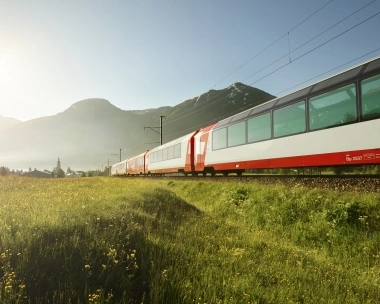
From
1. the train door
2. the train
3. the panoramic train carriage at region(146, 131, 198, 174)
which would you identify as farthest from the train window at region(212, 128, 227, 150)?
the panoramic train carriage at region(146, 131, 198, 174)

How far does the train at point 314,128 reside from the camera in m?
9.69

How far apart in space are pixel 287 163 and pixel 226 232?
5.50 m

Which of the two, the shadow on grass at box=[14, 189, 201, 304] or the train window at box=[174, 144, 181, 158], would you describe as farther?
the train window at box=[174, 144, 181, 158]

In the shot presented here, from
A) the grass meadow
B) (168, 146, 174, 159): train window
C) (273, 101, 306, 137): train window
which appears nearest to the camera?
the grass meadow

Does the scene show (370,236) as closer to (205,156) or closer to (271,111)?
(271,111)

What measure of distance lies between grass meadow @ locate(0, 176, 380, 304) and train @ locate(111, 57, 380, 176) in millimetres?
1673

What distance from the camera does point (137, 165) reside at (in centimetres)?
5031

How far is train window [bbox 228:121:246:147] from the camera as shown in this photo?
663 inches

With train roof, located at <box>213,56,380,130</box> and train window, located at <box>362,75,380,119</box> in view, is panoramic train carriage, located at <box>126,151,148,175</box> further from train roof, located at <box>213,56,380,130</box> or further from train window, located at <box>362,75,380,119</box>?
train window, located at <box>362,75,380,119</box>

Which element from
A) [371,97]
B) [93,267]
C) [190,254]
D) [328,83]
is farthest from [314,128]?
[93,267]

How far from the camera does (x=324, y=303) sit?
498 cm

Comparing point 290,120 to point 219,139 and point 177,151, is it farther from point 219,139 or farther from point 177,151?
point 177,151

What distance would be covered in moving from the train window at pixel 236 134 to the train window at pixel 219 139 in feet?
2.11

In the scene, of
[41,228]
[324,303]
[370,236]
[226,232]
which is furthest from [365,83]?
[41,228]
